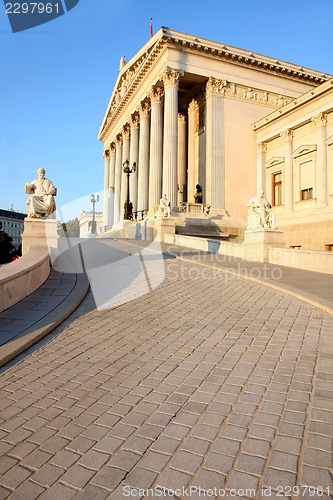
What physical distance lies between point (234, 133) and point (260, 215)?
64.2ft

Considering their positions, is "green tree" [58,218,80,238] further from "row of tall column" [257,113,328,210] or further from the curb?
"row of tall column" [257,113,328,210]

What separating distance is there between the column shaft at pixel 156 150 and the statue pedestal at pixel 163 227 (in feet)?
22.4

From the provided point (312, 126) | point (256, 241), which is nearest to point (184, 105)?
point (312, 126)

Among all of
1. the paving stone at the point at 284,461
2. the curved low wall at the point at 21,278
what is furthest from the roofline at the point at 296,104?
the paving stone at the point at 284,461

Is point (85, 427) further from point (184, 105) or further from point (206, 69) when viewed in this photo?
point (184, 105)

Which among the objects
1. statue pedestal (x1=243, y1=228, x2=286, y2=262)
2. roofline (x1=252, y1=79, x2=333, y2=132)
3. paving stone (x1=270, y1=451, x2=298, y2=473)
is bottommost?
paving stone (x1=270, y1=451, x2=298, y2=473)

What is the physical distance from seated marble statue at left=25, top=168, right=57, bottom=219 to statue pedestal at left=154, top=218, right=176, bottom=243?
480 inches

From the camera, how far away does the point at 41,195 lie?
1221cm

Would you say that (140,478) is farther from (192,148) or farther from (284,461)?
(192,148)

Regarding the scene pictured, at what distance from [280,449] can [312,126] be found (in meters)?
28.4

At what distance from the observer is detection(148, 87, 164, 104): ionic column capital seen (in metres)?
32.6

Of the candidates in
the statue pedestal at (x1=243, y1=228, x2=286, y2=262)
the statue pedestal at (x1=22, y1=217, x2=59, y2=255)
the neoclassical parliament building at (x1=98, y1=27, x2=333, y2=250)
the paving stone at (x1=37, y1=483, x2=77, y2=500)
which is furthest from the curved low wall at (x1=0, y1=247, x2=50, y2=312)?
the neoclassical parliament building at (x1=98, y1=27, x2=333, y2=250)

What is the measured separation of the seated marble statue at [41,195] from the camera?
39.6ft

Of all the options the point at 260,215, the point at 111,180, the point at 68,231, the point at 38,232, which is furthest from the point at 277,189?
the point at 68,231
